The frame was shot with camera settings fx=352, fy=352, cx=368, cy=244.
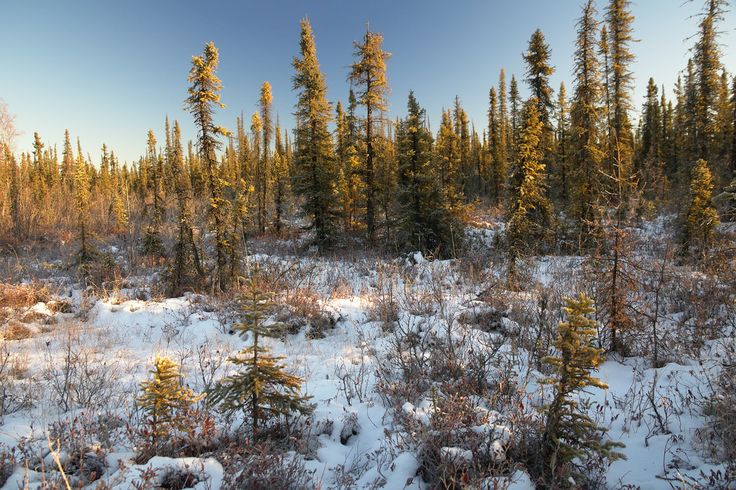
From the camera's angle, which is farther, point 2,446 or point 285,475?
point 2,446

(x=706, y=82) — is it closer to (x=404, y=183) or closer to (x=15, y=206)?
(x=404, y=183)

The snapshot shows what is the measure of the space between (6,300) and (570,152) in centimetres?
2143

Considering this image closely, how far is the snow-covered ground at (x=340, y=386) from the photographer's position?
2797 mm

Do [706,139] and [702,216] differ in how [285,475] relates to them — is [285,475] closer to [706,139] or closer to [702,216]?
[702,216]

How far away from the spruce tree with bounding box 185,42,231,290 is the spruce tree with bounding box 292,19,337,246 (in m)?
7.02

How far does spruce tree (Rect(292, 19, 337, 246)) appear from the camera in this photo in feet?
59.0

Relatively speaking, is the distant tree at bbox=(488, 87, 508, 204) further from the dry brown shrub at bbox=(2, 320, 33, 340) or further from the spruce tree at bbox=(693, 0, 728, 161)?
the dry brown shrub at bbox=(2, 320, 33, 340)

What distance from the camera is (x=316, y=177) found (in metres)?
18.1

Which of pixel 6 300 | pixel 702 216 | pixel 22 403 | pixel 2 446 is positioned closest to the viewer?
pixel 2 446

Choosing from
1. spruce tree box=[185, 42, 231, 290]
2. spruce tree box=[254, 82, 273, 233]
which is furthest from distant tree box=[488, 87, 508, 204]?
spruce tree box=[185, 42, 231, 290]

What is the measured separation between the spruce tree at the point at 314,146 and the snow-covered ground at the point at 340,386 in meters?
10.5

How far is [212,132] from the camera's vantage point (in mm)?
10961

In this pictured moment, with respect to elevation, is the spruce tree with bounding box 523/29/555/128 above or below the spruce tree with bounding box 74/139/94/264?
above

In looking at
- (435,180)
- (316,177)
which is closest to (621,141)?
(435,180)
